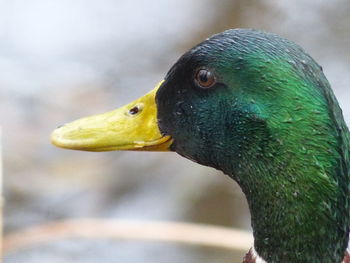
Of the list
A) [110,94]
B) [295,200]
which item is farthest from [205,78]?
[110,94]

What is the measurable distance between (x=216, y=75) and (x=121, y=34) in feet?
12.5

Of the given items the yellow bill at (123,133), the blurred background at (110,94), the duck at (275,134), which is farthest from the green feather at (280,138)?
the blurred background at (110,94)

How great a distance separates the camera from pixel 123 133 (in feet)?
9.69

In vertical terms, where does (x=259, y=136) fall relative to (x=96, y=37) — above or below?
below

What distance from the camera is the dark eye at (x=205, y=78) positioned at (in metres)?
2.73

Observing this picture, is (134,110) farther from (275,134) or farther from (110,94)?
(110,94)

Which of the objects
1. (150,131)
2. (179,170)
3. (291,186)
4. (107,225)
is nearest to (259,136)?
(291,186)

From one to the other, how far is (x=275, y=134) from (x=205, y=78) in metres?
0.24

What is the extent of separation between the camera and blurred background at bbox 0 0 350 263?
507 cm

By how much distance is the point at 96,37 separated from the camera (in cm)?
642

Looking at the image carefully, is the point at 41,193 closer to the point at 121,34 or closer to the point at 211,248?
the point at 211,248

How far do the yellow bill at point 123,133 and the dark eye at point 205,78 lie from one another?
0.19m

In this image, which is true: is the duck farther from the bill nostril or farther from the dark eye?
the bill nostril

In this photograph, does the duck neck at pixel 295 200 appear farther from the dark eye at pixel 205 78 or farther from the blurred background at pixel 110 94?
the blurred background at pixel 110 94
